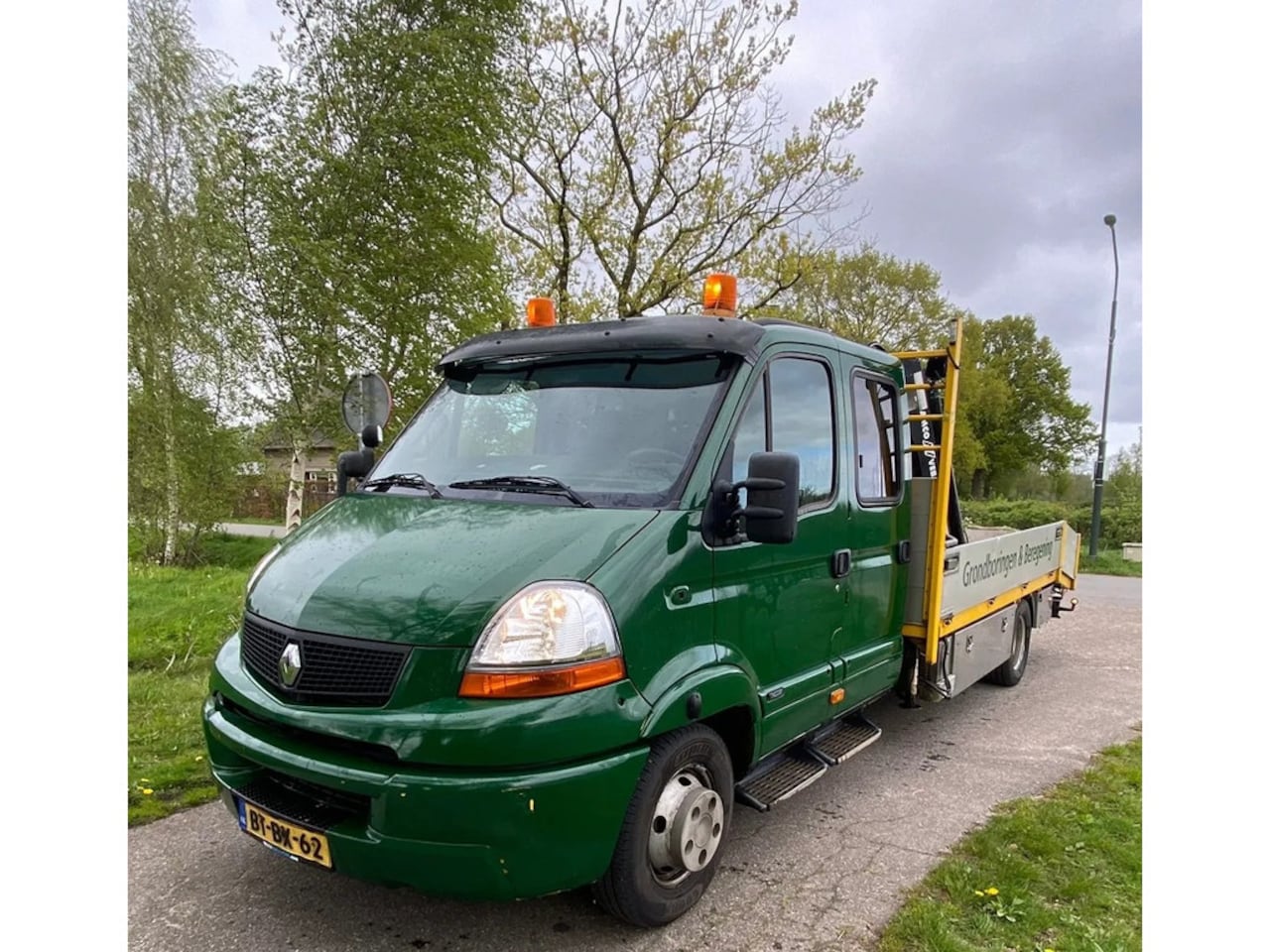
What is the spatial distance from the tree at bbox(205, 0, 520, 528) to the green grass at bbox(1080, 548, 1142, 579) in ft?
49.0

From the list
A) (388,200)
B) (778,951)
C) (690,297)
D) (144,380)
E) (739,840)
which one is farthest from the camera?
(690,297)

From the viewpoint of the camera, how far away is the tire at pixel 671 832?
2.78m

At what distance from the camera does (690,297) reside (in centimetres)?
1675

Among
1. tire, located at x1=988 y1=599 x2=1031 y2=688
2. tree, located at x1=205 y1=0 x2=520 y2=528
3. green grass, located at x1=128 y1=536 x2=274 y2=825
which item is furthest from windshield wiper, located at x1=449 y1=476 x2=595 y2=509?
tree, located at x1=205 y1=0 x2=520 y2=528

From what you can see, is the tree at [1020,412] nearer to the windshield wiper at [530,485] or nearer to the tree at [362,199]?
the tree at [362,199]

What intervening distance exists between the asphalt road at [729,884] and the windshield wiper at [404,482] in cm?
165

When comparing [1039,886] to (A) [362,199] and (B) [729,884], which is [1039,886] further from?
(A) [362,199]

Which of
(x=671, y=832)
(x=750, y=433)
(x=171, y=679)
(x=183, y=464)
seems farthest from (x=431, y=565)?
(x=183, y=464)

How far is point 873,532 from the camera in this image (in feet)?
14.1

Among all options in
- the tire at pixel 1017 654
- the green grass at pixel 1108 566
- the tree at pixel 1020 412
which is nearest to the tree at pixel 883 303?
the tree at pixel 1020 412

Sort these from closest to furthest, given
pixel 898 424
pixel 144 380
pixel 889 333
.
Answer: pixel 898 424, pixel 144 380, pixel 889 333

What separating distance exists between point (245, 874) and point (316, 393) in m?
9.91

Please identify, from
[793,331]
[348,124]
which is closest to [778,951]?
[793,331]

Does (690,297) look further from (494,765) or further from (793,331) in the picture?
(494,765)
